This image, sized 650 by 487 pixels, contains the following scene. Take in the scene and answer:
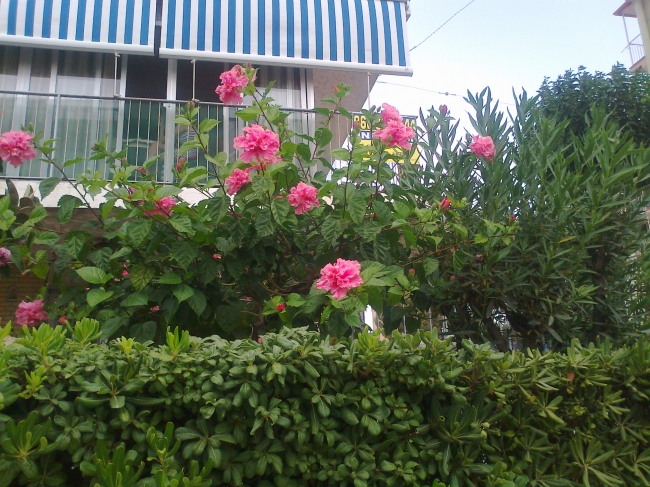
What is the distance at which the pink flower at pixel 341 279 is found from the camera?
9.91 ft

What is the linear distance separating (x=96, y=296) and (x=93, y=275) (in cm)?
15

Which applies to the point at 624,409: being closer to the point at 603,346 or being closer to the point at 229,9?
the point at 603,346

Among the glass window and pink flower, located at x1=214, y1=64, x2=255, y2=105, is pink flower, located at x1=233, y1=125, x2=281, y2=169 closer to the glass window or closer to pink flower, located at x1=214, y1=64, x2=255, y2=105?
pink flower, located at x1=214, y1=64, x2=255, y2=105

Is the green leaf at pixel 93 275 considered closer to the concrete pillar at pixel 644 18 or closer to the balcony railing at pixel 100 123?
the balcony railing at pixel 100 123

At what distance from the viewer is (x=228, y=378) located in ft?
7.61

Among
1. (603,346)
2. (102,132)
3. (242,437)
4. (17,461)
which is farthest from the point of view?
(102,132)

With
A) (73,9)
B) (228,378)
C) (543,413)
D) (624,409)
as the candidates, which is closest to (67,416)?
(228,378)

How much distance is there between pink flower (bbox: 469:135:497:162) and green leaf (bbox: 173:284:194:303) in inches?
85.5

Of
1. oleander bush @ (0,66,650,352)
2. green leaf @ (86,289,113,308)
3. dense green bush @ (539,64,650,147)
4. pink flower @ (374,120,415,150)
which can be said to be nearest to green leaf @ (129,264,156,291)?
oleander bush @ (0,66,650,352)

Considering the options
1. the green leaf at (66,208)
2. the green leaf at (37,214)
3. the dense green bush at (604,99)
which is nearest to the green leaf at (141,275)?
the green leaf at (66,208)

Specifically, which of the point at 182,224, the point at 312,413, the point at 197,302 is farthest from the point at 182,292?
the point at 312,413

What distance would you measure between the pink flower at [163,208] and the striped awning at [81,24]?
4030 mm

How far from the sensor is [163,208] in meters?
3.54

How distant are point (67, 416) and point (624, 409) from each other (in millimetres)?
2383
